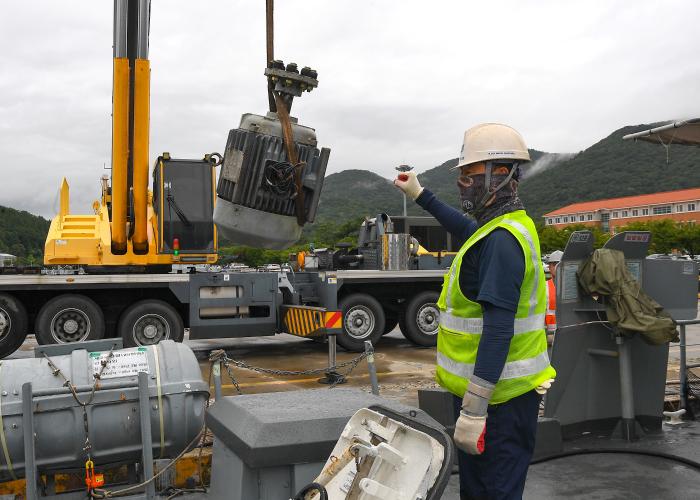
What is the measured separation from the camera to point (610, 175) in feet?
398

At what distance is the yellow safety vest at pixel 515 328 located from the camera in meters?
2.66

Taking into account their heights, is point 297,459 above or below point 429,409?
above

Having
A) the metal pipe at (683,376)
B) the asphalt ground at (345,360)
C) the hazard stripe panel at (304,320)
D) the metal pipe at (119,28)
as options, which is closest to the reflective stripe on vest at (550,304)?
the asphalt ground at (345,360)

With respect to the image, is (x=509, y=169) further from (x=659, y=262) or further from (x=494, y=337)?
(x=659, y=262)

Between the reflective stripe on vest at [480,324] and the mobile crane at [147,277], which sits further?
the mobile crane at [147,277]

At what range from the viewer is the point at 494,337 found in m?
2.50

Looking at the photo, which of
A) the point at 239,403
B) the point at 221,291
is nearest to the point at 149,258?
the point at 221,291

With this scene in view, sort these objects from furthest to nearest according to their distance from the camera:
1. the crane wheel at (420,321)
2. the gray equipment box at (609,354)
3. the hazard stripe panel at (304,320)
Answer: the crane wheel at (420,321) → the hazard stripe panel at (304,320) → the gray equipment box at (609,354)

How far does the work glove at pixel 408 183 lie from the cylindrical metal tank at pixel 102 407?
160 cm

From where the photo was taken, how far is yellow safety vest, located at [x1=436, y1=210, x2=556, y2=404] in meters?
2.66

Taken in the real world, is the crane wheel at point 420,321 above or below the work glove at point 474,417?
below

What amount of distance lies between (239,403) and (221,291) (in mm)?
7166

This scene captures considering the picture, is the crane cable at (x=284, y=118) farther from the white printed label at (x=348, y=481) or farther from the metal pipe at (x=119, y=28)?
the metal pipe at (x=119, y=28)

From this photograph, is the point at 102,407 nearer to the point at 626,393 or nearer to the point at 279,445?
the point at 279,445
